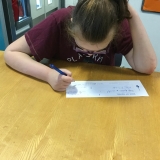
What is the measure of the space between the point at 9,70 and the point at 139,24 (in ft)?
1.75

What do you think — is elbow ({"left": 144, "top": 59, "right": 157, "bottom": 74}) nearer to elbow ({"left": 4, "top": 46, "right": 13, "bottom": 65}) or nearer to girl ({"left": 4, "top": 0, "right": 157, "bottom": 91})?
girl ({"left": 4, "top": 0, "right": 157, "bottom": 91})

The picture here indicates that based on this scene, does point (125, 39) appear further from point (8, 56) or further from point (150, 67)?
point (8, 56)

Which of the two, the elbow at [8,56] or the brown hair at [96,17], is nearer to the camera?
the brown hair at [96,17]

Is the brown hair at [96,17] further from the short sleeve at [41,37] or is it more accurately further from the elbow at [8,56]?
the elbow at [8,56]

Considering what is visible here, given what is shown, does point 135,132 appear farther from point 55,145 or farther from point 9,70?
point 9,70

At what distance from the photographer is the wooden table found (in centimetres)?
47

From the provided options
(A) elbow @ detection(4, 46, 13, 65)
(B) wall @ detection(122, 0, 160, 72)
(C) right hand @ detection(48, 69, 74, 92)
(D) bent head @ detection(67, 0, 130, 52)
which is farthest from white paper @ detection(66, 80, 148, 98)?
(B) wall @ detection(122, 0, 160, 72)

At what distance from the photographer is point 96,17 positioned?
24.3 inches

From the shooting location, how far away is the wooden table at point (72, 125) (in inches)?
18.3

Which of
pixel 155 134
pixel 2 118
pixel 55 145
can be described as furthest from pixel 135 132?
pixel 2 118

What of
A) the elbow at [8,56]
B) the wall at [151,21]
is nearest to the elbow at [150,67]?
the elbow at [8,56]

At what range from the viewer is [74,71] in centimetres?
82

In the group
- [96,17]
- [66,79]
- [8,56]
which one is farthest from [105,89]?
[8,56]

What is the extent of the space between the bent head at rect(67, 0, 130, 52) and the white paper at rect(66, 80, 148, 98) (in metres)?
0.14
